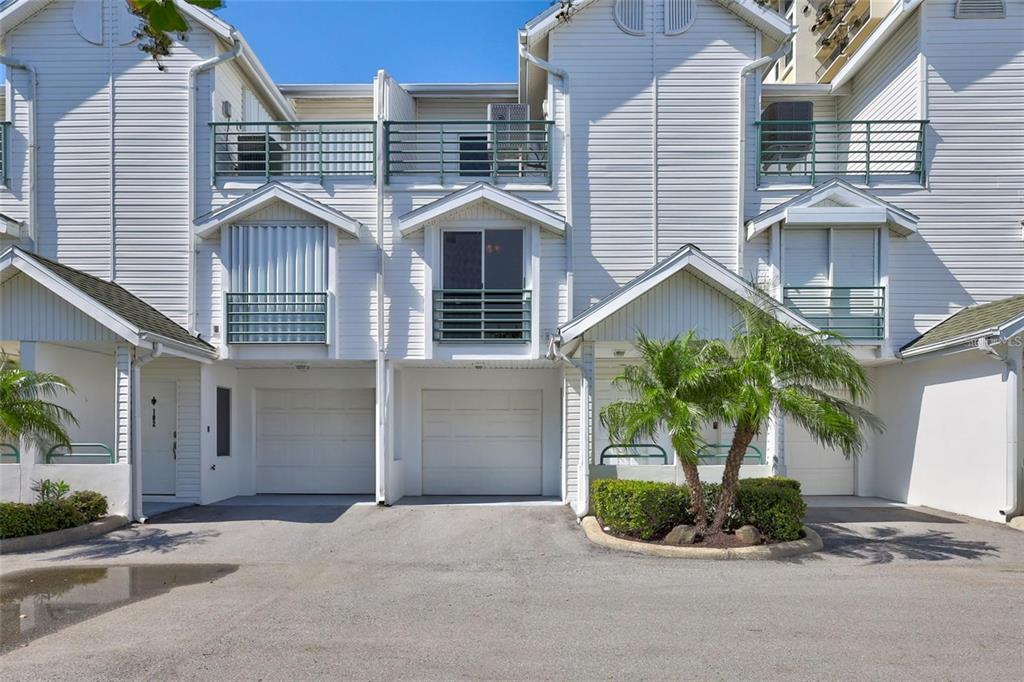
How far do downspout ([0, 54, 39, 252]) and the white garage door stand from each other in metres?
15.3

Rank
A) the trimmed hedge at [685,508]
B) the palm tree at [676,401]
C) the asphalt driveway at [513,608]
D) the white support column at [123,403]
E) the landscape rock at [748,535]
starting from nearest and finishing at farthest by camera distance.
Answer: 1. the asphalt driveway at [513,608]
2. the palm tree at [676,401]
3. the landscape rock at [748,535]
4. the trimmed hedge at [685,508]
5. the white support column at [123,403]

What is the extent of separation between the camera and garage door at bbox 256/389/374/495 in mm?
15898

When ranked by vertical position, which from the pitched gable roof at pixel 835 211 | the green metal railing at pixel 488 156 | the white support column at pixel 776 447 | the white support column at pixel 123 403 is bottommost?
the white support column at pixel 776 447

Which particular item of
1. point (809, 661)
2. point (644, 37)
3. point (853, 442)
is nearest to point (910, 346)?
point (853, 442)

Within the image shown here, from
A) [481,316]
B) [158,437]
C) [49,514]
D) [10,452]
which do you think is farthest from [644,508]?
[10,452]

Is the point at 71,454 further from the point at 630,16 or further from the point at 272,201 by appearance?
the point at 630,16

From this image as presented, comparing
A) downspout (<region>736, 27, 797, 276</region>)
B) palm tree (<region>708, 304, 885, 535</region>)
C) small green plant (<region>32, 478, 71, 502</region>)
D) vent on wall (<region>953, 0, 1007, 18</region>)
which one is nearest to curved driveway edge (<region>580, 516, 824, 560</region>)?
palm tree (<region>708, 304, 885, 535</region>)

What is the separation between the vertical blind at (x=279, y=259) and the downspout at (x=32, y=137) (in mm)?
3851

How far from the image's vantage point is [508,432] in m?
15.6

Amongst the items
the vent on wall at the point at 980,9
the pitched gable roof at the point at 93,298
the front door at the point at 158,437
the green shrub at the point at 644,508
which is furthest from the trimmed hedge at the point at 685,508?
the vent on wall at the point at 980,9

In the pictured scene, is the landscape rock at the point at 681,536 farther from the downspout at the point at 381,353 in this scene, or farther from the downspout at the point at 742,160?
the downspout at the point at 742,160

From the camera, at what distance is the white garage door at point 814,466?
1516 centimetres

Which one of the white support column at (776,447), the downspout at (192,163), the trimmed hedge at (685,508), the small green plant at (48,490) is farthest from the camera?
the downspout at (192,163)

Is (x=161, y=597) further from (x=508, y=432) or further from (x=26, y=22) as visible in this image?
(x=26, y=22)
